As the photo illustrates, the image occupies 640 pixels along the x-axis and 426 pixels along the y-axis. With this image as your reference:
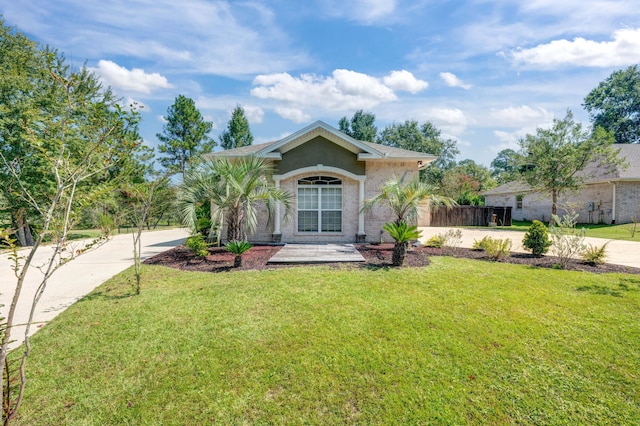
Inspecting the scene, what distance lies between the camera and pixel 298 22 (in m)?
10.8

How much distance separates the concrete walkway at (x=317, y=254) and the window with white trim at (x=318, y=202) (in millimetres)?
1622

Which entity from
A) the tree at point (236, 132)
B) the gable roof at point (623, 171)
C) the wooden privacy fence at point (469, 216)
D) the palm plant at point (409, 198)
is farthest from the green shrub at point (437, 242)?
the tree at point (236, 132)

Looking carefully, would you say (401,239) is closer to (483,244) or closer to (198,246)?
(483,244)

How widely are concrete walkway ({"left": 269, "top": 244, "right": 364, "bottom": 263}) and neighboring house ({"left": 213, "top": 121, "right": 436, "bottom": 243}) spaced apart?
4.71 feet

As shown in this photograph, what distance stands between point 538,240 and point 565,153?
1393 cm

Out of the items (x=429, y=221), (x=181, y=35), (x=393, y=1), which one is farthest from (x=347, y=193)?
(x=429, y=221)

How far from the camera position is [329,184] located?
12.6m

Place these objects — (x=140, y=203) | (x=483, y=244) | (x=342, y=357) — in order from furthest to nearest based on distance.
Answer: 1. (x=483, y=244)
2. (x=140, y=203)
3. (x=342, y=357)

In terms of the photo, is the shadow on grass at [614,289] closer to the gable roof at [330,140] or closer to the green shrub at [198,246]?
the gable roof at [330,140]

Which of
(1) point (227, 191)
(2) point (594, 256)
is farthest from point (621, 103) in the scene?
(1) point (227, 191)

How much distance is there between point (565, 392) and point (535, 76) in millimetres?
12811

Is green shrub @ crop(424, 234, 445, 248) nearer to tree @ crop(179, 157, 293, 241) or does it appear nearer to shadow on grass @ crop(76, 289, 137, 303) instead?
tree @ crop(179, 157, 293, 241)

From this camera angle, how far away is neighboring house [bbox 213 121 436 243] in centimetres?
1228

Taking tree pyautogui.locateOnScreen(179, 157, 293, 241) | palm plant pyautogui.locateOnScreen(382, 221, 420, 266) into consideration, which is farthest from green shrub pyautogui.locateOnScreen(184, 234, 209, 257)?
palm plant pyautogui.locateOnScreen(382, 221, 420, 266)
